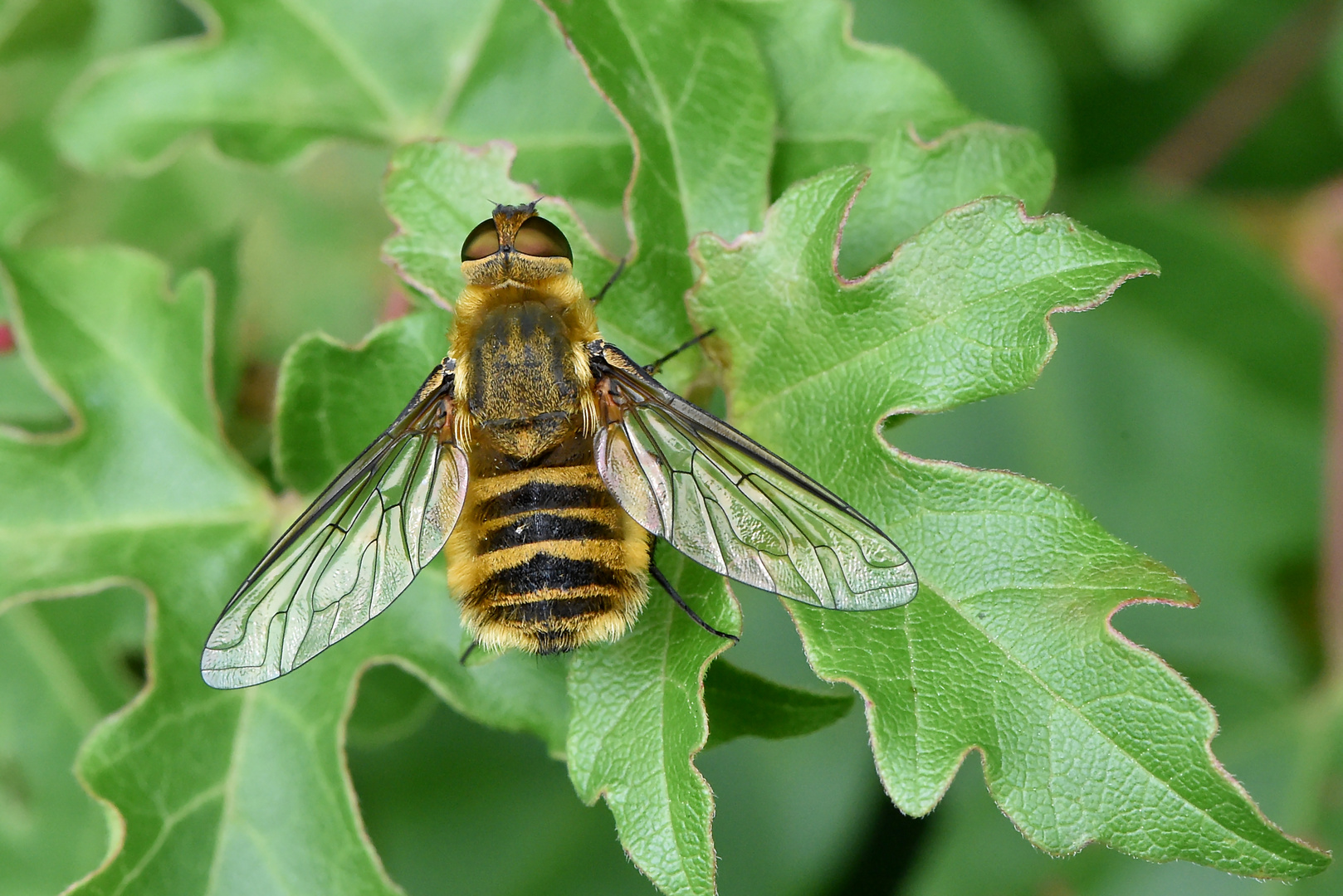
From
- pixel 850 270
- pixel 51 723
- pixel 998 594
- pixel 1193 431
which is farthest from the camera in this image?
pixel 1193 431

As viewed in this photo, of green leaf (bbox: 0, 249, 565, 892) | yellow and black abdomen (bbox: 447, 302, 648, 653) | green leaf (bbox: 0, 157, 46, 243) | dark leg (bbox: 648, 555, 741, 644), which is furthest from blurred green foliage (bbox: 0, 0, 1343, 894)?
dark leg (bbox: 648, 555, 741, 644)

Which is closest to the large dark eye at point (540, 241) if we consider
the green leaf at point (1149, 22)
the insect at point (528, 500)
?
the insect at point (528, 500)

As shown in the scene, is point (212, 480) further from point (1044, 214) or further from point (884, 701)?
point (1044, 214)

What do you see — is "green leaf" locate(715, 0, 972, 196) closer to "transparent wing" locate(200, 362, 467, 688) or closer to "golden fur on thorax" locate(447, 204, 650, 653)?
"golden fur on thorax" locate(447, 204, 650, 653)

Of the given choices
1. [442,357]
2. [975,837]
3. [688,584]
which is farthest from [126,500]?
[975,837]

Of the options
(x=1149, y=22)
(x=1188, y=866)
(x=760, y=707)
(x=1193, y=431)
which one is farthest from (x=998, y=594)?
(x=1193, y=431)

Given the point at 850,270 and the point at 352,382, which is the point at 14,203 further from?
the point at 850,270
